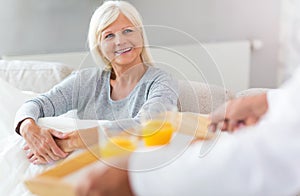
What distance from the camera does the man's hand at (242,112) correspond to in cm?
51

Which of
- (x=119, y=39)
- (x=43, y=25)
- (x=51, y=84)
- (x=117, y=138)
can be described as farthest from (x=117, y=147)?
(x=43, y=25)

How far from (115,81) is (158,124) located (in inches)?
8.5

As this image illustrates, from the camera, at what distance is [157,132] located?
64 centimetres

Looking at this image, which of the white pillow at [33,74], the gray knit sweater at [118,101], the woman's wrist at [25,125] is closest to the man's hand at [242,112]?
the gray knit sweater at [118,101]

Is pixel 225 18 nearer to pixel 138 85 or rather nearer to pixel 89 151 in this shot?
pixel 138 85

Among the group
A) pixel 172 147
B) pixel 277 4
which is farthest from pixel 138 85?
pixel 277 4

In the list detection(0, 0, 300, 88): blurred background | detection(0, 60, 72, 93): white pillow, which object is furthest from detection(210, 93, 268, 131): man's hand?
detection(0, 0, 300, 88): blurred background

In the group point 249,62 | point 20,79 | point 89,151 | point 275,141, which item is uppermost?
point 275,141

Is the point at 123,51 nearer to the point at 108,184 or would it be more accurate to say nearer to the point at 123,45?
the point at 123,45

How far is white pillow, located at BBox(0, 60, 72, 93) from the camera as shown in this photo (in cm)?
157

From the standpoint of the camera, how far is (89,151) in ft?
2.31

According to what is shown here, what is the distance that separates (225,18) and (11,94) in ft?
3.63

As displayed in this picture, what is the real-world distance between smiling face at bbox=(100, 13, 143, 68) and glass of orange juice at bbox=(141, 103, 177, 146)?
93 mm

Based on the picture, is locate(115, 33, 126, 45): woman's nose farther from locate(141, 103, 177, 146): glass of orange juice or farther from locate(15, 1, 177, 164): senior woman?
locate(141, 103, 177, 146): glass of orange juice
